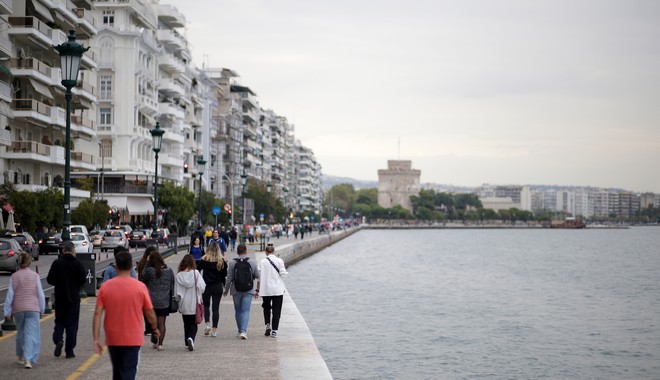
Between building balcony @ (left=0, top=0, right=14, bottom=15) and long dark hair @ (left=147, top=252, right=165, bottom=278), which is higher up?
building balcony @ (left=0, top=0, right=14, bottom=15)

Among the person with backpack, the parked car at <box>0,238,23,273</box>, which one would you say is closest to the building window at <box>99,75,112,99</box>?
the parked car at <box>0,238,23,273</box>

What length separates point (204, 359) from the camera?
577 inches

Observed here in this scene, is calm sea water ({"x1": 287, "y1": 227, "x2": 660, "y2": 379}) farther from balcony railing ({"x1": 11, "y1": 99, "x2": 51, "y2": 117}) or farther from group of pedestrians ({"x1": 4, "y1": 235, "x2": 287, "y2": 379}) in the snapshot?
balcony railing ({"x1": 11, "y1": 99, "x2": 51, "y2": 117})

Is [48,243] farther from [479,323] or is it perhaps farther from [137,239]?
[479,323]

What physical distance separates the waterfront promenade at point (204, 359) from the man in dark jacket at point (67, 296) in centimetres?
27

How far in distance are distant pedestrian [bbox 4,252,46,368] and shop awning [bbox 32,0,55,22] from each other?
45.8 meters

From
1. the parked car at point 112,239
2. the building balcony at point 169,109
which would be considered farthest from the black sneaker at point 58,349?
the building balcony at point 169,109

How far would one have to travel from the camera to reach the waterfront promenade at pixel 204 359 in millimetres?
13188

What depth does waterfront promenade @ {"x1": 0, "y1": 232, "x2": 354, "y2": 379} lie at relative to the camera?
43.3ft

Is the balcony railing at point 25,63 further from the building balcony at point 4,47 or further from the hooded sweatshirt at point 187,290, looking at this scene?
the hooded sweatshirt at point 187,290

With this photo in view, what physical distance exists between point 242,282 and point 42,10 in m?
44.6

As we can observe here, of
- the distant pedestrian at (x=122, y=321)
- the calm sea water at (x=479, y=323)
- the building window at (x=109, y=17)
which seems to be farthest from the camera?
the building window at (x=109, y=17)

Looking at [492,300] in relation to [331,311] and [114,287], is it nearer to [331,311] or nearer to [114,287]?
[331,311]

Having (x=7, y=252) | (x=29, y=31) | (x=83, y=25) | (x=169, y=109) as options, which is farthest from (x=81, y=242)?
(x=169, y=109)
